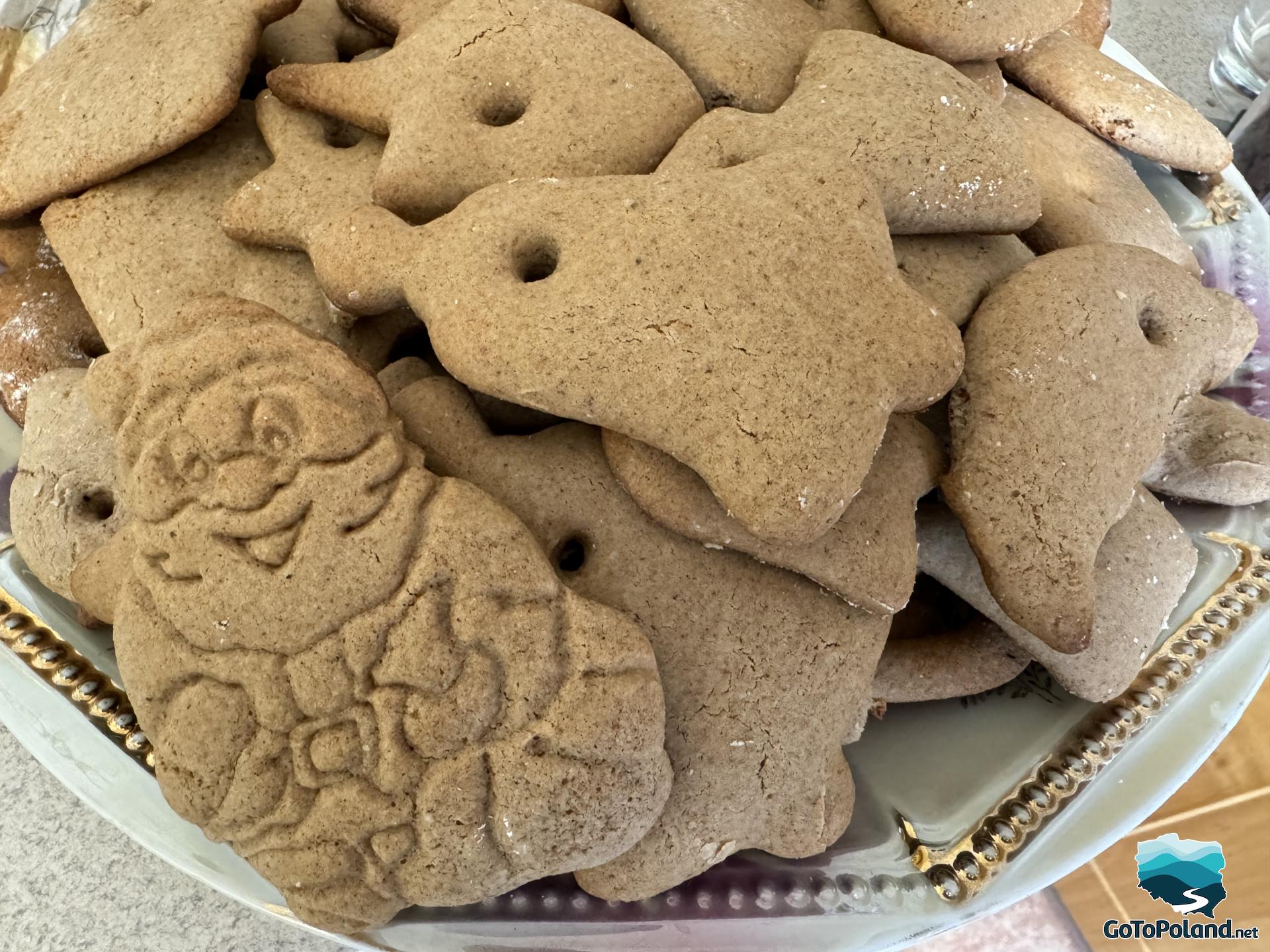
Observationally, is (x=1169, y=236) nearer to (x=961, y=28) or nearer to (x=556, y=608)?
(x=961, y=28)

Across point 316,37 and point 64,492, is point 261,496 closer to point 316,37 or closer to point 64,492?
point 64,492

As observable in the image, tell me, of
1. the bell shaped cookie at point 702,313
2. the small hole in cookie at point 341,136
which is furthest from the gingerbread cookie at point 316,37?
the bell shaped cookie at point 702,313

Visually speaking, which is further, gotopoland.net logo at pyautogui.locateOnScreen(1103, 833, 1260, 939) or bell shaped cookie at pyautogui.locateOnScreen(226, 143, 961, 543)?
gotopoland.net logo at pyautogui.locateOnScreen(1103, 833, 1260, 939)

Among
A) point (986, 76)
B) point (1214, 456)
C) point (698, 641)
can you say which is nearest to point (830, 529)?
point (698, 641)

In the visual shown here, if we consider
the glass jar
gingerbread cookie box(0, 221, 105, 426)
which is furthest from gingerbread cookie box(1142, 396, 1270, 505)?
the glass jar

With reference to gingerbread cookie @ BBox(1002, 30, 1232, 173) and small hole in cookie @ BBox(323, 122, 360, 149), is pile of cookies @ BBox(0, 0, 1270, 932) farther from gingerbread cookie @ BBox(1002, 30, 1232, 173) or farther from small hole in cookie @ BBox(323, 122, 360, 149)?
gingerbread cookie @ BBox(1002, 30, 1232, 173)

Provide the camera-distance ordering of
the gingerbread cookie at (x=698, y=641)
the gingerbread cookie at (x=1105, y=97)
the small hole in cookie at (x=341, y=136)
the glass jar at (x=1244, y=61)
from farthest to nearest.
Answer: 1. the glass jar at (x=1244, y=61)
2. the gingerbread cookie at (x=1105, y=97)
3. the small hole in cookie at (x=341, y=136)
4. the gingerbread cookie at (x=698, y=641)

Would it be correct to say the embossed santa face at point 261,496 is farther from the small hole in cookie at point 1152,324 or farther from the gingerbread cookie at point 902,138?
the small hole in cookie at point 1152,324

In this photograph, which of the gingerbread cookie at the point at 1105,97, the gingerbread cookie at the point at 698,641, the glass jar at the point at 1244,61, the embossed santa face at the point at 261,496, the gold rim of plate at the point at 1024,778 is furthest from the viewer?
the glass jar at the point at 1244,61
